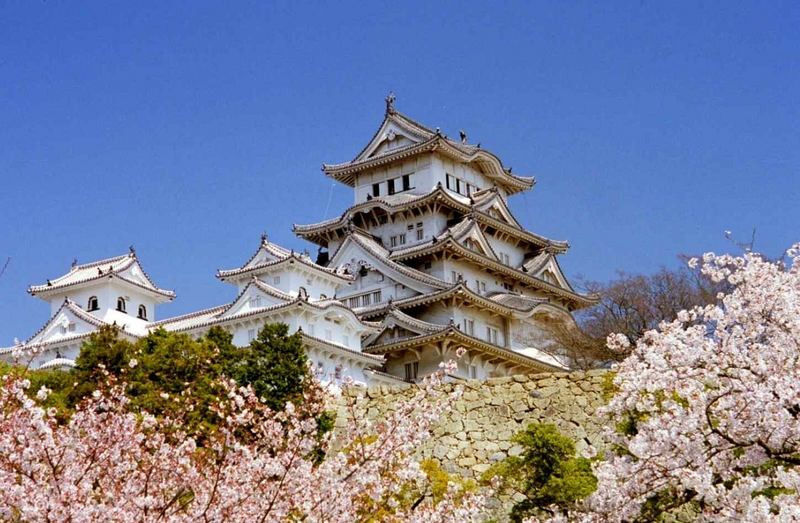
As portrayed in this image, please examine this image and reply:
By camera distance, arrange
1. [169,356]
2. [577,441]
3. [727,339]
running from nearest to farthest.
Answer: [727,339] → [577,441] → [169,356]

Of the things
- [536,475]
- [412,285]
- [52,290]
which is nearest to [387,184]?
[412,285]

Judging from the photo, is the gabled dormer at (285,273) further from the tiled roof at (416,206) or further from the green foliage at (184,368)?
the green foliage at (184,368)

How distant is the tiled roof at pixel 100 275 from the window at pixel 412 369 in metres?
8.83

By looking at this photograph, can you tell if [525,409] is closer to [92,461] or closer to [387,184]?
[92,461]

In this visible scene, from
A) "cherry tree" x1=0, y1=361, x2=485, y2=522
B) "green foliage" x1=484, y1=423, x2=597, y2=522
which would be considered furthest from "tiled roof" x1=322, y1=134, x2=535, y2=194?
"cherry tree" x1=0, y1=361, x2=485, y2=522

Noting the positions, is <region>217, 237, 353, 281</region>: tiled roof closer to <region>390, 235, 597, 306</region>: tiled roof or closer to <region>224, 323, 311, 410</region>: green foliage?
<region>390, 235, 597, 306</region>: tiled roof

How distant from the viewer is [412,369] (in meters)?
36.8

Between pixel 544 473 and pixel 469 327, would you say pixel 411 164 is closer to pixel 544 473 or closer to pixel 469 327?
pixel 469 327

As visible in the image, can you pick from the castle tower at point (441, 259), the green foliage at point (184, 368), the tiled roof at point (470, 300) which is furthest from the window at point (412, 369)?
the green foliage at point (184, 368)

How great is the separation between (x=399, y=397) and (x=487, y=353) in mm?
14718

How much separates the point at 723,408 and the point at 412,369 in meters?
27.4

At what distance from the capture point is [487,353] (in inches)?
1443

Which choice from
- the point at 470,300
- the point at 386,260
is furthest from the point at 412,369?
the point at 386,260

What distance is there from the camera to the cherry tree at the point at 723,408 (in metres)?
9.19
